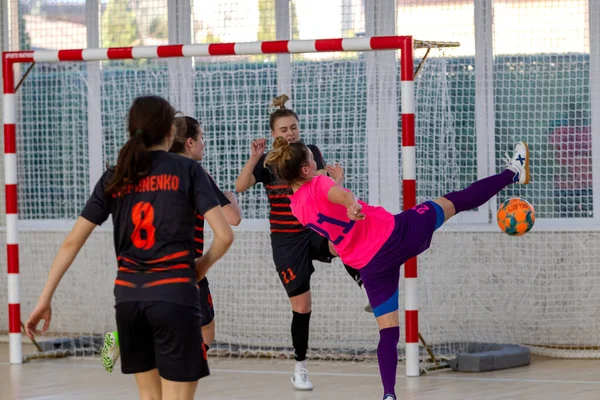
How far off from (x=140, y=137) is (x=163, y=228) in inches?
12.5

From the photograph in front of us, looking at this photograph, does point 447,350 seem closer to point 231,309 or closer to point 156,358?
point 231,309

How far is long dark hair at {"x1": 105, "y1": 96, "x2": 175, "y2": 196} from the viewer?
2.96 m

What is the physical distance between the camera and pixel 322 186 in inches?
172

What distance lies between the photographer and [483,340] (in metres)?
6.58

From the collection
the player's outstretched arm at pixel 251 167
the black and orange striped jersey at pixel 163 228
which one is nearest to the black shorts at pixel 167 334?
the black and orange striped jersey at pixel 163 228

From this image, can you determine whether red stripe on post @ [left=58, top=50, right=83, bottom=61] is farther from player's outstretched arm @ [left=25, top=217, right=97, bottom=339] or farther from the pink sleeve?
player's outstretched arm @ [left=25, top=217, right=97, bottom=339]

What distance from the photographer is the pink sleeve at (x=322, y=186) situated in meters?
4.37

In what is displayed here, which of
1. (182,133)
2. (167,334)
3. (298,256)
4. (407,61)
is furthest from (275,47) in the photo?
(167,334)

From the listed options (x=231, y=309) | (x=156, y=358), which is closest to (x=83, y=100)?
(x=231, y=309)

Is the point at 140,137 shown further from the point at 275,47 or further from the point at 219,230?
the point at 275,47

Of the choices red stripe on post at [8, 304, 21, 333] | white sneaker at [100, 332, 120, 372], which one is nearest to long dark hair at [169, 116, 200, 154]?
white sneaker at [100, 332, 120, 372]

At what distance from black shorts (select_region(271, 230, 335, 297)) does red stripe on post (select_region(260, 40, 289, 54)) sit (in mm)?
1238

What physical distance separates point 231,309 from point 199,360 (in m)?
4.12

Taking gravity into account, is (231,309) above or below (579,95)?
below
